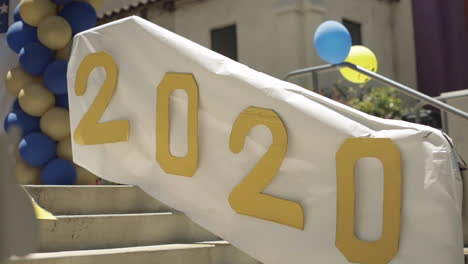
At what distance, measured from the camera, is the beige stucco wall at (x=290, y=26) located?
A: 10438 mm

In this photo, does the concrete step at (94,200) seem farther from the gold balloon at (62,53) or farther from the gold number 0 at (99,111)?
the gold balloon at (62,53)

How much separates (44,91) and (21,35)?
0.66m

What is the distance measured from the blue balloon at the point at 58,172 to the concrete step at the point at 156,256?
6.40ft

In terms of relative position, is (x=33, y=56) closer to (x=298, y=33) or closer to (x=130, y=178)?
(x=130, y=178)

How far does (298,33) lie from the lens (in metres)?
10.4

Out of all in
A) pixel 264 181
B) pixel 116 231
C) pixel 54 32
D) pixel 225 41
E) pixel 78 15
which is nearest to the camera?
pixel 264 181

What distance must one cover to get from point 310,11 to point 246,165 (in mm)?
7820

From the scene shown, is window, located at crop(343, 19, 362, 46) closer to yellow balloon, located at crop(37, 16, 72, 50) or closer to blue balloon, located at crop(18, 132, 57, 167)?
yellow balloon, located at crop(37, 16, 72, 50)

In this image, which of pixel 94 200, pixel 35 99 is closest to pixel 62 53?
pixel 35 99

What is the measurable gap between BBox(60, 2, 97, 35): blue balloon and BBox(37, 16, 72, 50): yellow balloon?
128mm

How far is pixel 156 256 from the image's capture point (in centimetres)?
318

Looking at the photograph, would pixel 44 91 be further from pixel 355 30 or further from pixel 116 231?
pixel 355 30

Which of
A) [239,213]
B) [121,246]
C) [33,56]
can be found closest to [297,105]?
[239,213]

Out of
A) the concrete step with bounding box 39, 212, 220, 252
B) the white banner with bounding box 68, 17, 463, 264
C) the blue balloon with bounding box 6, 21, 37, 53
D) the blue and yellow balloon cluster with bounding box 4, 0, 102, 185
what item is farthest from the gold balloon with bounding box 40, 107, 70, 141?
the concrete step with bounding box 39, 212, 220, 252
